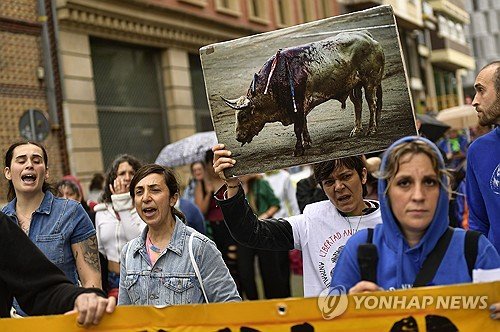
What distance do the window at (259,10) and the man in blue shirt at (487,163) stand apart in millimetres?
22226

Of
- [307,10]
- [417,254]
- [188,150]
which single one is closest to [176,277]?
[417,254]

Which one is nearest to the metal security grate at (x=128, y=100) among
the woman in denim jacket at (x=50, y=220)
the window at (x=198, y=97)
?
the window at (x=198, y=97)

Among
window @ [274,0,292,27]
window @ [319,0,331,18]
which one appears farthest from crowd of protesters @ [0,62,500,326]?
window @ [319,0,331,18]

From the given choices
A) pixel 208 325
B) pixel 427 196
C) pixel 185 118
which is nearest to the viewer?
pixel 427 196

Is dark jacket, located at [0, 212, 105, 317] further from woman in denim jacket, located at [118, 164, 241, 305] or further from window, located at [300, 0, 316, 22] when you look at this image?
window, located at [300, 0, 316, 22]

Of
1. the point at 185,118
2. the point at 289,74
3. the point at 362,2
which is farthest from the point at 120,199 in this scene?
the point at 362,2

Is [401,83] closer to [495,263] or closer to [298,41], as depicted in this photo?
[298,41]

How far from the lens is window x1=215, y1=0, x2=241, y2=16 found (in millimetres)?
25230

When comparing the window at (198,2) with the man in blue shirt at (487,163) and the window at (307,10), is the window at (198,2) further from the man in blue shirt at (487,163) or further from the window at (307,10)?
the man in blue shirt at (487,163)

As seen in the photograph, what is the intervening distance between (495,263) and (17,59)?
1507 cm

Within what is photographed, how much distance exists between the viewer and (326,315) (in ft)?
12.2

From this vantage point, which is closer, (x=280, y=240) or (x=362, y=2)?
(x=280, y=240)

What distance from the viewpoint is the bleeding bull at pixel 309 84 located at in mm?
4746

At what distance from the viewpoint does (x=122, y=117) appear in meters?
20.8
